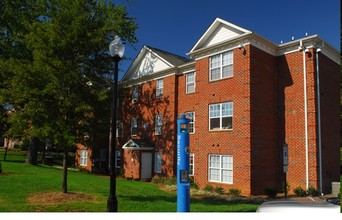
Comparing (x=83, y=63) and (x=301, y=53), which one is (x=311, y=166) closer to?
(x=301, y=53)

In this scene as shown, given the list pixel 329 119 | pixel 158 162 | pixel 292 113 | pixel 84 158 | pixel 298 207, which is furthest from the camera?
pixel 84 158

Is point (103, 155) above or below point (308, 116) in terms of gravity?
below

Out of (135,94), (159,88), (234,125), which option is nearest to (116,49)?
(234,125)

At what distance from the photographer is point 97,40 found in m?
11.9

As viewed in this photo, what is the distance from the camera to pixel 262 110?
54.4 ft

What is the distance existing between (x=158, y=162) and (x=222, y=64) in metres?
8.39

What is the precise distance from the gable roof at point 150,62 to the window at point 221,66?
4.38m

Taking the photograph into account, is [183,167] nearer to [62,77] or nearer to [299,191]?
[62,77]

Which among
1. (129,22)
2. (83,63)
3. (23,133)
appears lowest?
(23,133)

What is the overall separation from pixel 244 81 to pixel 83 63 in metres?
7.25

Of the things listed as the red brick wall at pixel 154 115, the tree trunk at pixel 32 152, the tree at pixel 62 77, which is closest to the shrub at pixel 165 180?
the red brick wall at pixel 154 115

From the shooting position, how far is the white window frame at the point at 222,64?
1705 cm
